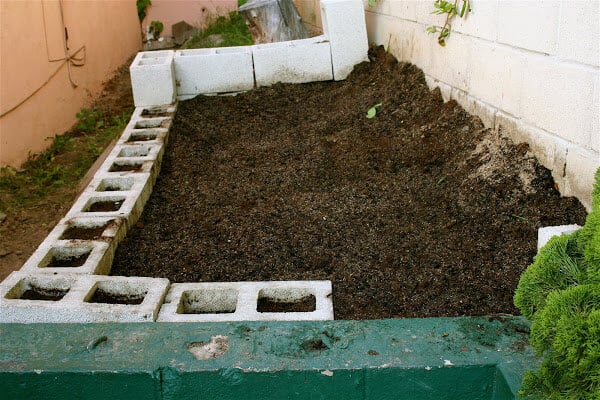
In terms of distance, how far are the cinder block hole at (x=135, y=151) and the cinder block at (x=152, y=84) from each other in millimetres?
1190

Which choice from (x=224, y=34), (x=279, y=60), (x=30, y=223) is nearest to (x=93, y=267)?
(x=30, y=223)

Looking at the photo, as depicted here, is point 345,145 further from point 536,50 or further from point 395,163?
point 536,50

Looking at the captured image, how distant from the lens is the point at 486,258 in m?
2.72

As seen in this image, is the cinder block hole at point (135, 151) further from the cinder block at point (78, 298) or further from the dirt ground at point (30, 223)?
the cinder block at point (78, 298)

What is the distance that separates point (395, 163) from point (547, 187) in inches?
41.6

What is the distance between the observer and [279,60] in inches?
230

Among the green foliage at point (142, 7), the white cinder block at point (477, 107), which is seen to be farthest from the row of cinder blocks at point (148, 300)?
the green foliage at point (142, 7)

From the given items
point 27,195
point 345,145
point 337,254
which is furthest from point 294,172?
point 27,195

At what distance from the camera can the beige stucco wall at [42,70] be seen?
5.39 m

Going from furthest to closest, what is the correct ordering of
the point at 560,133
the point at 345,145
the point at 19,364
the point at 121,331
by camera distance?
the point at 345,145, the point at 560,133, the point at 121,331, the point at 19,364

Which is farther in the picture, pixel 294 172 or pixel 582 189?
pixel 294 172

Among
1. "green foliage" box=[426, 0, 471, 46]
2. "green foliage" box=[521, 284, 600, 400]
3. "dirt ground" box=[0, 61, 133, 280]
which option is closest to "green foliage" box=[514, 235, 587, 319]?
"green foliage" box=[521, 284, 600, 400]

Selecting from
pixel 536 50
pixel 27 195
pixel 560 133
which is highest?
pixel 536 50

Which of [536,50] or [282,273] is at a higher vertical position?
[536,50]
